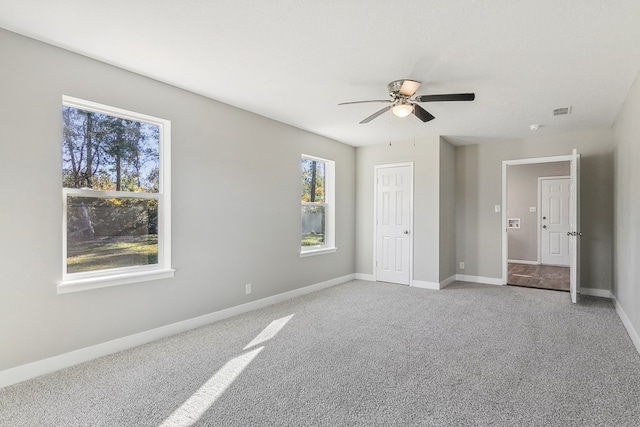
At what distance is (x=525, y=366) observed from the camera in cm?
274

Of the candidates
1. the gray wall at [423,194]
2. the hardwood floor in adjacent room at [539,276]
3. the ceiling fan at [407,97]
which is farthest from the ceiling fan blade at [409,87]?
the hardwood floor in adjacent room at [539,276]

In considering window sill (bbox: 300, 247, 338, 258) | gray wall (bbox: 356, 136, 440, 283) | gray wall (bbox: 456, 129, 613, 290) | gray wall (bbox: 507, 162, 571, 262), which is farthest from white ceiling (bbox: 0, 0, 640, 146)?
gray wall (bbox: 507, 162, 571, 262)

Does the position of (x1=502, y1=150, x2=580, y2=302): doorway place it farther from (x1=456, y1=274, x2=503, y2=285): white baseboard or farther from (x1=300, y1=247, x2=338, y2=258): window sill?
(x1=300, y1=247, x2=338, y2=258): window sill

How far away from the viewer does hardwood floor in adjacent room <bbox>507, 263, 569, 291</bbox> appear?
577 centimetres

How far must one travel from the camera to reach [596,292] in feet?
16.7

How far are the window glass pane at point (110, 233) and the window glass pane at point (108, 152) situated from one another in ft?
0.51

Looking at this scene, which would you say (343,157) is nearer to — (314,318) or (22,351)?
(314,318)

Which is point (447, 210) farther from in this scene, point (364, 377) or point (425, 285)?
point (364, 377)

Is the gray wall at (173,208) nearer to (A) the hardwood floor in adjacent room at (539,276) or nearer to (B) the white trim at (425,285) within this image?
(B) the white trim at (425,285)

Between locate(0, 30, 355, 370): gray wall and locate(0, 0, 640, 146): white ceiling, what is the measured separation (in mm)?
231

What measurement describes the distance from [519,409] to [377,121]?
3562mm

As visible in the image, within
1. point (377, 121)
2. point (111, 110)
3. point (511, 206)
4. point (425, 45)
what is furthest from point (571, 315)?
point (111, 110)

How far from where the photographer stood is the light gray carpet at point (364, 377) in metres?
2.06

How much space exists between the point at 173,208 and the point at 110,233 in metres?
0.60
